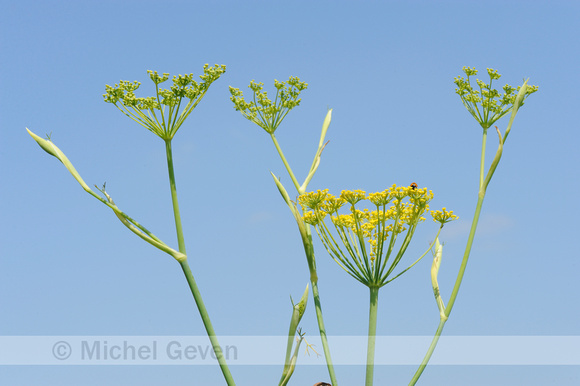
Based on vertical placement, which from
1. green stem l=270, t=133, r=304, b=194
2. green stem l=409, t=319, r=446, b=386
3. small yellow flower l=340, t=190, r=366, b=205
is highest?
green stem l=270, t=133, r=304, b=194

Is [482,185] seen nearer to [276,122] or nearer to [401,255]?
[401,255]

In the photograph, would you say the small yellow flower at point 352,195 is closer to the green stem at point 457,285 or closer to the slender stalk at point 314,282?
the slender stalk at point 314,282

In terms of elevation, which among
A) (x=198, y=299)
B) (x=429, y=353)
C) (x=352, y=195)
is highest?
(x=352, y=195)

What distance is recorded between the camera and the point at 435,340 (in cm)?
442

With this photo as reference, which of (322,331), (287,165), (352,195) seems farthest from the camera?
(287,165)

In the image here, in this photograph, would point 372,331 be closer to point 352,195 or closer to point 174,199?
point 352,195

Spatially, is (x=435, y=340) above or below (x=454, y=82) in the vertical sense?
below

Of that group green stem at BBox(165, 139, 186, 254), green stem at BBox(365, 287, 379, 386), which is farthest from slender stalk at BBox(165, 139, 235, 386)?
green stem at BBox(365, 287, 379, 386)

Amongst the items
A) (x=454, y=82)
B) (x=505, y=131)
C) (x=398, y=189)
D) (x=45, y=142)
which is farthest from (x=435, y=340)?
(x=45, y=142)

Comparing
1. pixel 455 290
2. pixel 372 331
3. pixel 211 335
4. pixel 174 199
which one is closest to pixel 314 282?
pixel 372 331

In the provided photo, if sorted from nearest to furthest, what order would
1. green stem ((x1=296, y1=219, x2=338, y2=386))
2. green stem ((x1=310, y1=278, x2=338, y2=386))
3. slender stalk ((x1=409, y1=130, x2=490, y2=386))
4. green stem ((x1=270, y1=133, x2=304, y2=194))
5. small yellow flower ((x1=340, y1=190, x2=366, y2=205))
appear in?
small yellow flower ((x1=340, y1=190, x2=366, y2=205)) < slender stalk ((x1=409, y1=130, x2=490, y2=386)) < green stem ((x1=310, y1=278, x2=338, y2=386)) < green stem ((x1=296, y1=219, x2=338, y2=386)) < green stem ((x1=270, y1=133, x2=304, y2=194))

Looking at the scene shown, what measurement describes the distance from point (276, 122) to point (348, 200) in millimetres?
1515

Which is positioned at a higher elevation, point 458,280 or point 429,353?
point 458,280

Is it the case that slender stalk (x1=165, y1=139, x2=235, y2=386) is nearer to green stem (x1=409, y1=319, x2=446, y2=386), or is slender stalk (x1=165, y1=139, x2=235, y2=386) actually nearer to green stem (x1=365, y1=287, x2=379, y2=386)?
green stem (x1=365, y1=287, x2=379, y2=386)
